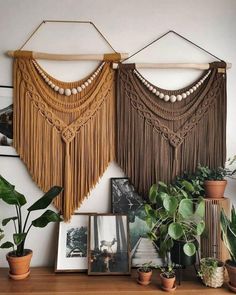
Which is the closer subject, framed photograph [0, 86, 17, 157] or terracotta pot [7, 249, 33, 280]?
terracotta pot [7, 249, 33, 280]

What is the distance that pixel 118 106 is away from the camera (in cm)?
154

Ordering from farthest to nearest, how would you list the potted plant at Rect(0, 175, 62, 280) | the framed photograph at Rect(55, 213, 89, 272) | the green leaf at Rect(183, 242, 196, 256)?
the framed photograph at Rect(55, 213, 89, 272)
the potted plant at Rect(0, 175, 62, 280)
the green leaf at Rect(183, 242, 196, 256)

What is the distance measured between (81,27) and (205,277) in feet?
5.41

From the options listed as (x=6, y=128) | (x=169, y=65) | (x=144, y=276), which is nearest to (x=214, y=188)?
(x=144, y=276)

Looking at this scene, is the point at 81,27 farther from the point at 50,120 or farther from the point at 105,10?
the point at 50,120

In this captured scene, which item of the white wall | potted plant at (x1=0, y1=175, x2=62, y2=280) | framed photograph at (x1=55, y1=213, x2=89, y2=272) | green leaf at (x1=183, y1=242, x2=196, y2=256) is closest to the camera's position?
green leaf at (x1=183, y1=242, x2=196, y2=256)

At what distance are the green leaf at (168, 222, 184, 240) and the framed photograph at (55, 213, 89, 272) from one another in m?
0.54

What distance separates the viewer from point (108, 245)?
1452mm

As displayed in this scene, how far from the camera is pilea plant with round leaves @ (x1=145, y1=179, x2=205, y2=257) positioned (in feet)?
4.07

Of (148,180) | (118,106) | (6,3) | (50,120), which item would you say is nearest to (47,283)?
(148,180)

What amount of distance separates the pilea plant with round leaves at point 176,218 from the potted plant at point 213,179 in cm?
9

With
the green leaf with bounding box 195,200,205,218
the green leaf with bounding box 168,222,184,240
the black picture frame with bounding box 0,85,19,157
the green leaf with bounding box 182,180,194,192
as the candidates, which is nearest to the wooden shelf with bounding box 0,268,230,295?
the green leaf with bounding box 168,222,184,240

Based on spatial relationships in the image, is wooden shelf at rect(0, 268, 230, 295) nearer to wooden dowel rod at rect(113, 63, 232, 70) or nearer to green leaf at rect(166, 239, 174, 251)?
green leaf at rect(166, 239, 174, 251)

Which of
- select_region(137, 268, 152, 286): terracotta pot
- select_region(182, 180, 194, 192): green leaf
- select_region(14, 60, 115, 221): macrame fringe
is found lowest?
select_region(137, 268, 152, 286): terracotta pot
